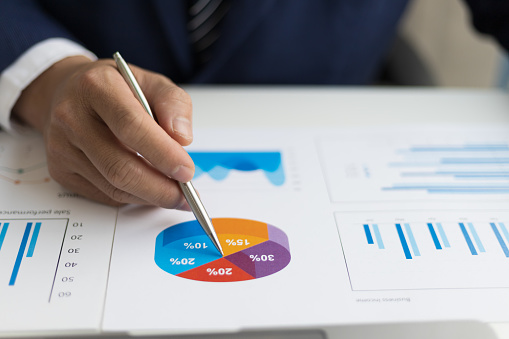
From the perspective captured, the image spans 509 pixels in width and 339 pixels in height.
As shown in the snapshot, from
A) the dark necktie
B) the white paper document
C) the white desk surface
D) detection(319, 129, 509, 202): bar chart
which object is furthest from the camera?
the dark necktie

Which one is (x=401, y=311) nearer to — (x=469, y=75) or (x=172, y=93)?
(x=172, y=93)

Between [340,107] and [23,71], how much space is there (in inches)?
17.0

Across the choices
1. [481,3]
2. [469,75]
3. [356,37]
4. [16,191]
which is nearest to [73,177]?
[16,191]

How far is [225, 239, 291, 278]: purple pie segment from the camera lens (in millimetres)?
474

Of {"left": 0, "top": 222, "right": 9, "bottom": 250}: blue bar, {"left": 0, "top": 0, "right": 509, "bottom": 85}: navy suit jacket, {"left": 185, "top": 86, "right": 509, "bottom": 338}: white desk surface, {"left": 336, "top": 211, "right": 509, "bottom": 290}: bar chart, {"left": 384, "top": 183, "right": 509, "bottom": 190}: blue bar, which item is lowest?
{"left": 336, "top": 211, "right": 509, "bottom": 290}: bar chart

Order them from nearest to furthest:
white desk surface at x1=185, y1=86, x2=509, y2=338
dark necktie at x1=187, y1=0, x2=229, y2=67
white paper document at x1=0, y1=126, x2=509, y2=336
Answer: white paper document at x1=0, y1=126, x2=509, y2=336
white desk surface at x1=185, y1=86, x2=509, y2=338
dark necktie at x1=187, y1=0, x2=229, y2=67

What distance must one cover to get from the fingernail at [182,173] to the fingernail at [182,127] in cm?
4

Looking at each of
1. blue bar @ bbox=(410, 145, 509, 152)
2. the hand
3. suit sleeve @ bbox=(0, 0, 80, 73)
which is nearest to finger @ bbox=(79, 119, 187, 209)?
the hand

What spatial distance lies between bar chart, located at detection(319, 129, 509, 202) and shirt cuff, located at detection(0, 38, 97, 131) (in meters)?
0.36

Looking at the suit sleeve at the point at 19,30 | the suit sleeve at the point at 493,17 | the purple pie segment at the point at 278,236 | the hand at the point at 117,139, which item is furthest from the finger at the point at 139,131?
the suit sleeve at the point at 493,17

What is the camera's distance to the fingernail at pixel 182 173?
48cm

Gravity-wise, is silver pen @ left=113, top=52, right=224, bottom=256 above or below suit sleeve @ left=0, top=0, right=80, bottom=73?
below

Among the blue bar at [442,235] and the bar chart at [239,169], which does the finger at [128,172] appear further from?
the blue bar at [442,235]

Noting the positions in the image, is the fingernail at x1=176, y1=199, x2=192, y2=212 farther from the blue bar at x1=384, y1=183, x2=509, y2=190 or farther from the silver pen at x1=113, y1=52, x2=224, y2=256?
the blue bar at x1=384, y1=183, x2=509, y2=190
